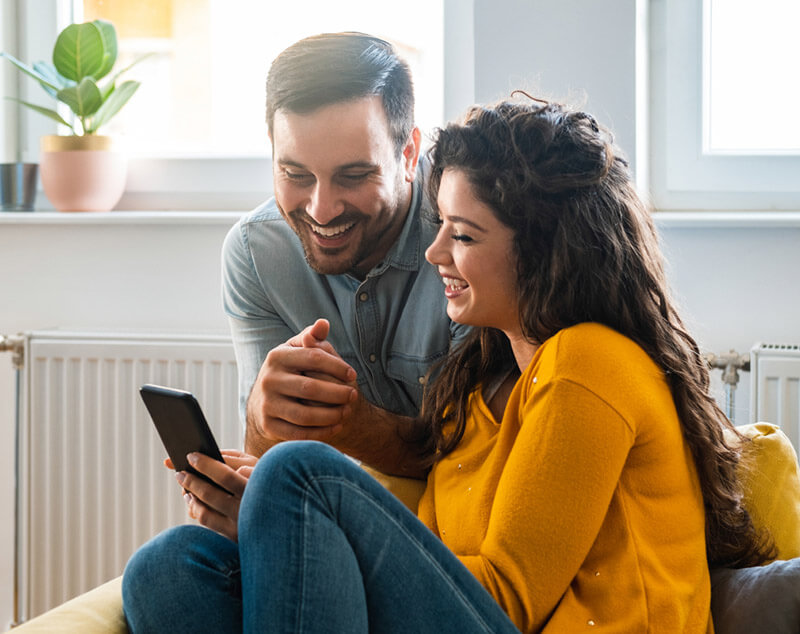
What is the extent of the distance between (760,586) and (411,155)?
2.76 feet

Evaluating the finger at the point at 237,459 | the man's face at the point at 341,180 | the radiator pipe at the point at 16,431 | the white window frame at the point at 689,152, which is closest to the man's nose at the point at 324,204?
the man's face at the point at 341,180

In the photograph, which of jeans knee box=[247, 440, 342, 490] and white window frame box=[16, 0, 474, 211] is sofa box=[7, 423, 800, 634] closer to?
jeans knee box=[247, 440, 342, 490]

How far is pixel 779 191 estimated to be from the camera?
1.94 meters

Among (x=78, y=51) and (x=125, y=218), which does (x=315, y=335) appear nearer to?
(x=125, y=218)

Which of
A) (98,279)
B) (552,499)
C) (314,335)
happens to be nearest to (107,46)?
(98,279)

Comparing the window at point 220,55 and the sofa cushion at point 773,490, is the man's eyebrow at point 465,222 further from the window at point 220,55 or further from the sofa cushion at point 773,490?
the window at point 220,55

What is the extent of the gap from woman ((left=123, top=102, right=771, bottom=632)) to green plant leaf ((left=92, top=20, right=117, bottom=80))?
1.10m

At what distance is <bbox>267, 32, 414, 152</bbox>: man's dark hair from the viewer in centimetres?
146

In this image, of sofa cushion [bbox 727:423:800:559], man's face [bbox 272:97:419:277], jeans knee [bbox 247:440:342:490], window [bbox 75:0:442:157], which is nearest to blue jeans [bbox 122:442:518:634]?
jeans knee [bbox 247:440:342:490]

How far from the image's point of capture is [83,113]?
2.10 meters

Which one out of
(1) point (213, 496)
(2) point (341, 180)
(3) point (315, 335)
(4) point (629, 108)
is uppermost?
(4) point (629, 108)

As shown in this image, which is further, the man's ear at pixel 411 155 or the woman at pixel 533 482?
the man's ear at pixel 411 155

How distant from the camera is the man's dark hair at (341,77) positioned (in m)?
1.46

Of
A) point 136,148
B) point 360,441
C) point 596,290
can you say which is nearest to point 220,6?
point 136,148
